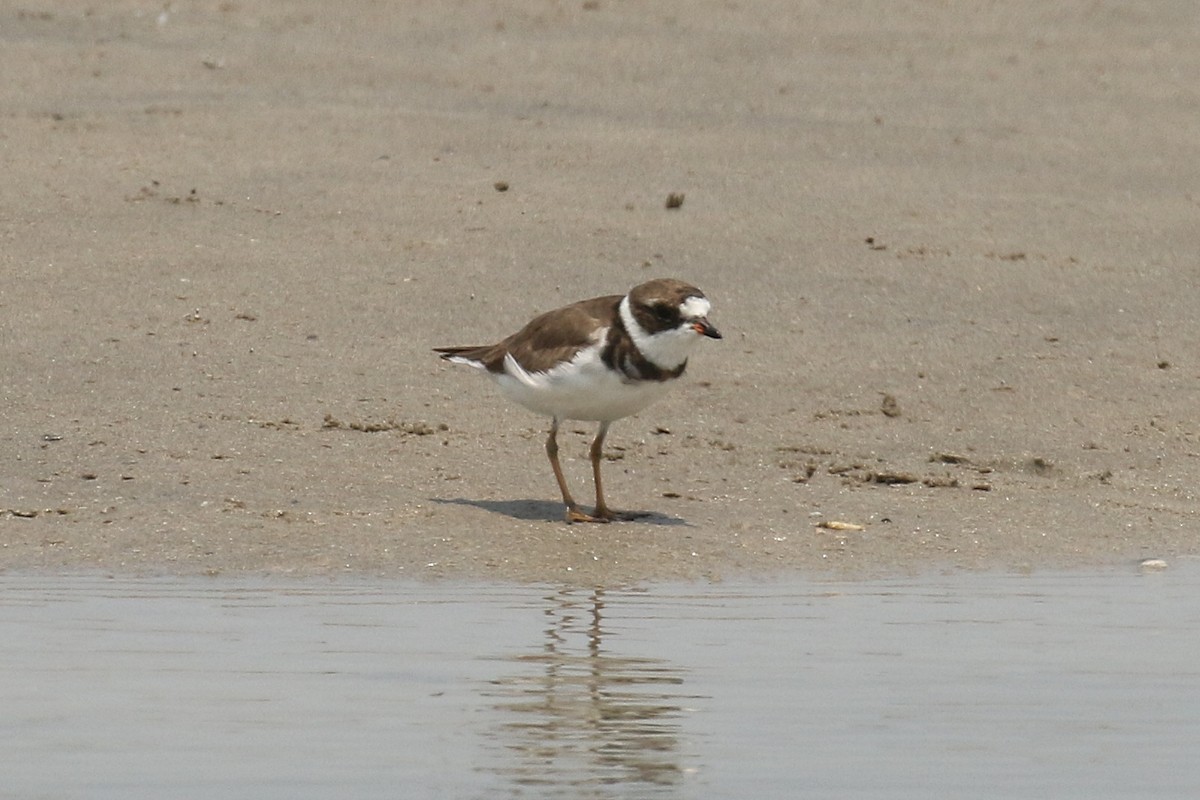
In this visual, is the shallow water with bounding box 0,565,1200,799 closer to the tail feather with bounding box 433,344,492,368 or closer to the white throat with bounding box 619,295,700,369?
the white throat with bounding box 619,295,700,369

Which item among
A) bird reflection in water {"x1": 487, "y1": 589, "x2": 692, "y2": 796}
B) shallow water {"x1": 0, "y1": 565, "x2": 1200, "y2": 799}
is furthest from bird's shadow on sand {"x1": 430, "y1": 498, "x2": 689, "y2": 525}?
bird reflection in water {"x1": 487, "y1": 589, "x2": 692, "y2": 796}

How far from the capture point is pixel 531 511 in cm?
815

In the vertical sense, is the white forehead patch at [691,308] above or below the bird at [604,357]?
above

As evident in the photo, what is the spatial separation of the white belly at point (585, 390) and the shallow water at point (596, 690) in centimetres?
100

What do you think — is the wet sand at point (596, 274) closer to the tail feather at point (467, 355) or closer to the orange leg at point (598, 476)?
the orange leg at point (598, 476)

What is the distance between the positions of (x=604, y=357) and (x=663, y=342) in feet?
0.71

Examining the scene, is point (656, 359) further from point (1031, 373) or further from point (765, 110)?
point (765, 110)

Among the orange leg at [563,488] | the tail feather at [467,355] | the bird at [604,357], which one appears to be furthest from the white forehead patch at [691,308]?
the tail feather at [467,355]

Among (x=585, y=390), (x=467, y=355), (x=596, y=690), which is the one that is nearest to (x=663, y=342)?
(x=585, y=390)

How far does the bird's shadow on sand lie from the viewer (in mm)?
8008

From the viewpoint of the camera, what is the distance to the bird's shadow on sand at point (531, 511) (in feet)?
26.3

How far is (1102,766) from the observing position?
4.89 m

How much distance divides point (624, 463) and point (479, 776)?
4.14 meters

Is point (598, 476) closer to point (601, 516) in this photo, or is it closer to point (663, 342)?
point (601, 516)
